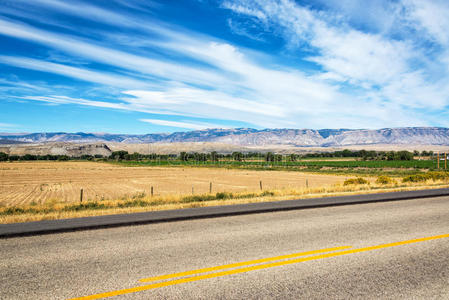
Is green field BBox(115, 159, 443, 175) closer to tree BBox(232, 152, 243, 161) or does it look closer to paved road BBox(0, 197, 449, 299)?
tree BBox(232, 152, 243, 161)

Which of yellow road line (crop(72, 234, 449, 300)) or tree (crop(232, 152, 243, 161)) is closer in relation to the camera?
yellow road line (crop(72, 234, 449, 300))

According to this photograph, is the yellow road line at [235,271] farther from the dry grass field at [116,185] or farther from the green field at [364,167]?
the green field at [364,167]

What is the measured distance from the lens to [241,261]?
21.0 ft

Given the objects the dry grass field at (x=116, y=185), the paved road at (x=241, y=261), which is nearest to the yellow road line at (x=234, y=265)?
the paved road at (x=241, y=261)

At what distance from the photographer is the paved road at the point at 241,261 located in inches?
202

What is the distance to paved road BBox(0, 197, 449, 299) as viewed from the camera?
514 cm

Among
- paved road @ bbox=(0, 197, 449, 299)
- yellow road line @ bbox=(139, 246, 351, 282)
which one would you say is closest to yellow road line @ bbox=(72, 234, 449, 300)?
paved road @ bbox=(0, 197, 449, 299)

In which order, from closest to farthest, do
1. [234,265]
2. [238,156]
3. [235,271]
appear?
[235,271], [234,265], [238,156]

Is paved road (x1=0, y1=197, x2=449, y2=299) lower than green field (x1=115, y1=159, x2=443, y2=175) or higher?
higher

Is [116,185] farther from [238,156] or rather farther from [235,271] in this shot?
[238,156]

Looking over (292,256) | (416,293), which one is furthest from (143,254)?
(416,293)

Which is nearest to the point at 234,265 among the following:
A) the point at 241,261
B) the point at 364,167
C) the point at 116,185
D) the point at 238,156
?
the point at 241,261

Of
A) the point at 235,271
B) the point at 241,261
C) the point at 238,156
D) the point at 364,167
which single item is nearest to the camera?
the point at 235,271

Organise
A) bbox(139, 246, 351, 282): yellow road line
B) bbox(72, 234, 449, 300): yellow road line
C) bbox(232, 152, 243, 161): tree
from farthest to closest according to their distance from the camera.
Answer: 1. bbox(232, 152, 243, 161): tree
2. bbox(139, 246, 351, 282): yellow road line
3. bbox(72, 234, 449, 300): yellow road line
